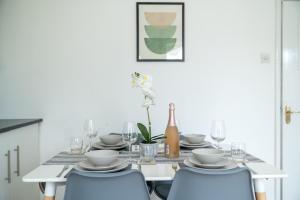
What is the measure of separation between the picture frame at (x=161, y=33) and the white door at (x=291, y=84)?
3.42 feet

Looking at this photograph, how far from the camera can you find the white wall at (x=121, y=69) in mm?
2723

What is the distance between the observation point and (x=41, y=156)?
108 inches

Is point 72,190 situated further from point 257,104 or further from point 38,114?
point 257,104

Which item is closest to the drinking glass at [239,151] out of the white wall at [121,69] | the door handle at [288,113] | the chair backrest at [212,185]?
the chair backrest at [212,185]

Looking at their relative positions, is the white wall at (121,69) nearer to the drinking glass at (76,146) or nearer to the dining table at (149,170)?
the drinking glass at (76,146)

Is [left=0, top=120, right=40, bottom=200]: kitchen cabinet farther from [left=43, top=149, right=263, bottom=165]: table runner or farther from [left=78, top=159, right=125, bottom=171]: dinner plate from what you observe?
[left=78, top=159, right=125, bottom=171]: dinner plate

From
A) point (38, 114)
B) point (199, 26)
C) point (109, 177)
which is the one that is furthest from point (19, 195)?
point (199, 26)

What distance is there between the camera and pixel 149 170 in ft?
4.74

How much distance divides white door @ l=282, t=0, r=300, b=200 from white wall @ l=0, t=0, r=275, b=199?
128 mm

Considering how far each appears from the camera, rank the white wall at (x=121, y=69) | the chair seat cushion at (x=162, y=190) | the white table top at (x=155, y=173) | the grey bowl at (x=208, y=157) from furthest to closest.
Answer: the white wall at (x=121, y=69), the chair seat cushion at (x=162, y=190), the grey bowl at (x=208, y=157), the white table top at (x=155, y=173)

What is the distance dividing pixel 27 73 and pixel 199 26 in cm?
171

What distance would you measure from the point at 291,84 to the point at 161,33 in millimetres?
1381

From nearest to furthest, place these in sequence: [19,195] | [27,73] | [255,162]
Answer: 1. [255,162]
2. [19,195]
3. [27,73]

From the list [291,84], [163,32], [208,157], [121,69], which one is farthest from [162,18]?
[208,157]
